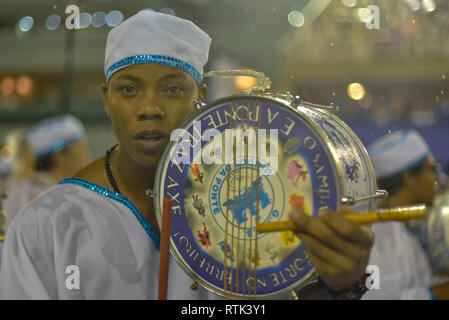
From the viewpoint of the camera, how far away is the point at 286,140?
49.8 inches

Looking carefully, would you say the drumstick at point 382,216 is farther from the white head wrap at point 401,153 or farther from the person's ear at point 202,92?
the white head wrap at point 401,153

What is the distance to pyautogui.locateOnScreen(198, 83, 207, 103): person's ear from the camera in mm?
1550

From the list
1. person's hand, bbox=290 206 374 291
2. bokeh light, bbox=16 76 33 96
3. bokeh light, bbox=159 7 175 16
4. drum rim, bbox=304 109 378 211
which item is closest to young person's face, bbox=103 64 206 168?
bokeh light, bbox=159 7 175 16

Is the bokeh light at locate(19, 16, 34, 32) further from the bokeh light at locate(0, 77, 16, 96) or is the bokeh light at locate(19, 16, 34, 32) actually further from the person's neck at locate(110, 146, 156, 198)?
the person's neck at locate(110, 146, 156, 198)

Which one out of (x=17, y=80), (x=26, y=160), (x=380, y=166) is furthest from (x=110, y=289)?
(x=26, y=160)

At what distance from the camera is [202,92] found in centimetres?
156

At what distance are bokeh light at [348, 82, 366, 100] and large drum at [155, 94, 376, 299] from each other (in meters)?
0.38

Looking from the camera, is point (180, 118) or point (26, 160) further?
point (26, 160)

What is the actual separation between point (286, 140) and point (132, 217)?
18.1 inches

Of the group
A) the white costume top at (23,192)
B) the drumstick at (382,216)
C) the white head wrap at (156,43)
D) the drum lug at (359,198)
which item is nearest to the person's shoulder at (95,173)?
the white head wrap at (156,43)

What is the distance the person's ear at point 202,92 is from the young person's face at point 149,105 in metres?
0.05

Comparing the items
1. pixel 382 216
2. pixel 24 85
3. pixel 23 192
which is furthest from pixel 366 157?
pixel 23 192
